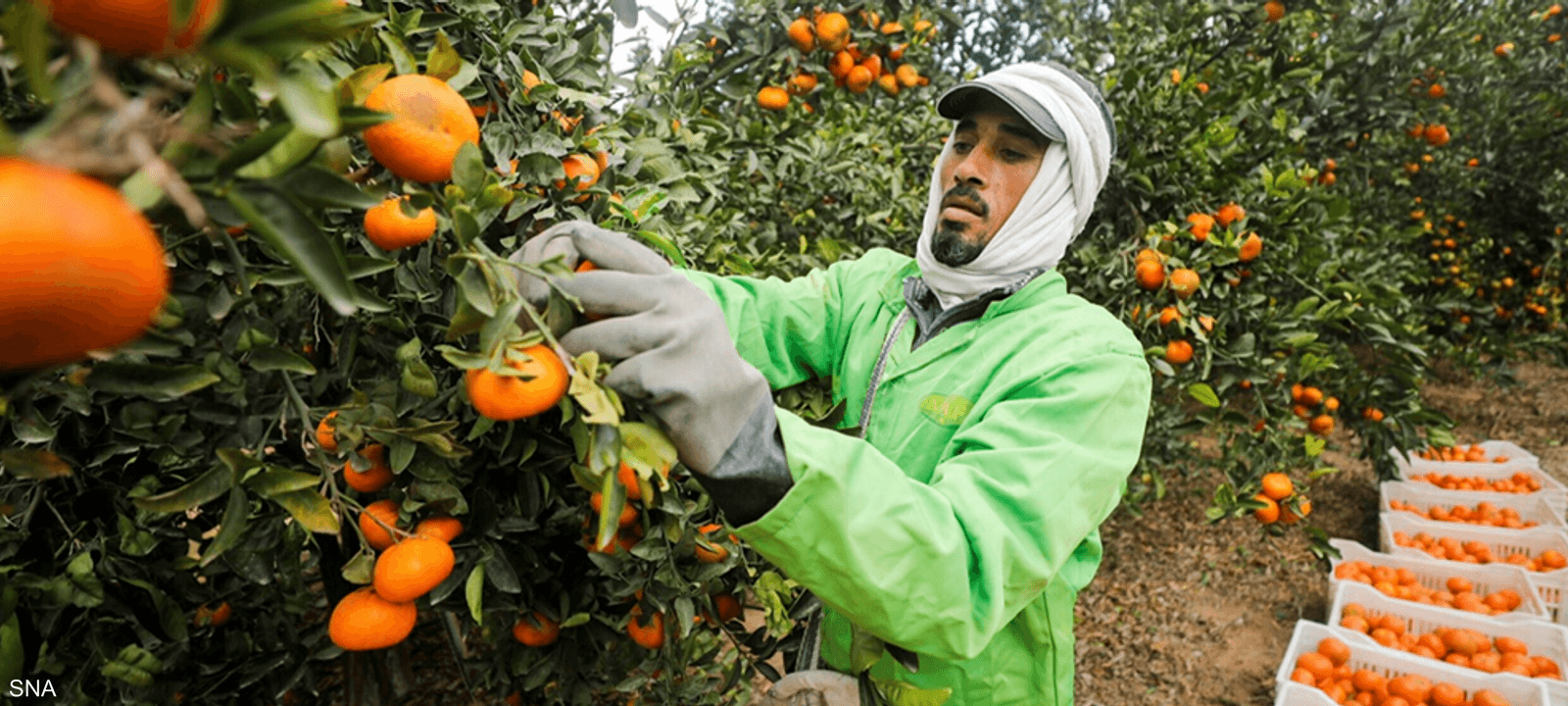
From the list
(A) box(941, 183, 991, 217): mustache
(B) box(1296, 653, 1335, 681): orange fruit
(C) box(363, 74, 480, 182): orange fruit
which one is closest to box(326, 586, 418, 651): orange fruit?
(C) box(363, 74, 480, 182): orange fruit

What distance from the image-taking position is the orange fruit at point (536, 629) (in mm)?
1448

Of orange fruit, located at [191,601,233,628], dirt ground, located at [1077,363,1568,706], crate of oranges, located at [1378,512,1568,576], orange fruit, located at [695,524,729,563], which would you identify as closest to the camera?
orange fruit, located at [695,524,729,563]

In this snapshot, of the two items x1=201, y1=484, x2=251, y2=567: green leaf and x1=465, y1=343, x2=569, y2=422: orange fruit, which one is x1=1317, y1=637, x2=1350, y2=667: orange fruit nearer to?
x1=465, y1=343, x2=569, y2=422: orange fruit

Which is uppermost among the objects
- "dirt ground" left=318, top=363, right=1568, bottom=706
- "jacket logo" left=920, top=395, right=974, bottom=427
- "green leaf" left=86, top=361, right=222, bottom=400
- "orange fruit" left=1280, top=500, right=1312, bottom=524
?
"green leaf" left=86, top=361, right=222, bottom=400

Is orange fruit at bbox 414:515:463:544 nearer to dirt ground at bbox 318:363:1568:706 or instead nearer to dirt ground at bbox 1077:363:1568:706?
dirt ground at bbox 318:363:1568:706

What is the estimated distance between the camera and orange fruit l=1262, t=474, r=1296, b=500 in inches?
108

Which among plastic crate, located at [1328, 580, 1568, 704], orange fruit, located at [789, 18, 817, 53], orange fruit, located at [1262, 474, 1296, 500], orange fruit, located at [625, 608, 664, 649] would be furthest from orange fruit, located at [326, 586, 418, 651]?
→ plastic crate, located at [1328, 580, 1568, 704]

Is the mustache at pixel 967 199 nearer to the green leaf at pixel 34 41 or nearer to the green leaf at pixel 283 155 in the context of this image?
the green leaf at pixel 283 155

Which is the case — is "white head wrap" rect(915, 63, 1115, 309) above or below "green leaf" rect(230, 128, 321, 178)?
below

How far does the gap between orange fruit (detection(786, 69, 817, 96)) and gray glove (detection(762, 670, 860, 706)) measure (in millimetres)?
2344

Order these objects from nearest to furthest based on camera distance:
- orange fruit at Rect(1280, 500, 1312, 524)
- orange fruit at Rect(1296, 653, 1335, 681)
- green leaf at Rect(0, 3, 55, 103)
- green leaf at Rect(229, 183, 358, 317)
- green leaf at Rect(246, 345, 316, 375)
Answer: green leaf at Rect(0, 3, 55, 103), green leaf at Rect(229, 183, 358, 317), green leaf at Rect(246, 345, 316, 375), orange fruit at Rect(1280, 500, 1312, 524), orange fruit at Rect(1296, 653, 1335, 681)

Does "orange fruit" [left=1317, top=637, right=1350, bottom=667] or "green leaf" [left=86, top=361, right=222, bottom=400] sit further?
"orange fruit" [left=1317, top=637, right=1350, bottom=667]

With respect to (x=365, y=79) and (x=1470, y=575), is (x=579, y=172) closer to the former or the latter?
(x=365, y=79)

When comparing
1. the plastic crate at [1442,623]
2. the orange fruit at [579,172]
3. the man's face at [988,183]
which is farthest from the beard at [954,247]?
the plastic crate at [1442,623]
